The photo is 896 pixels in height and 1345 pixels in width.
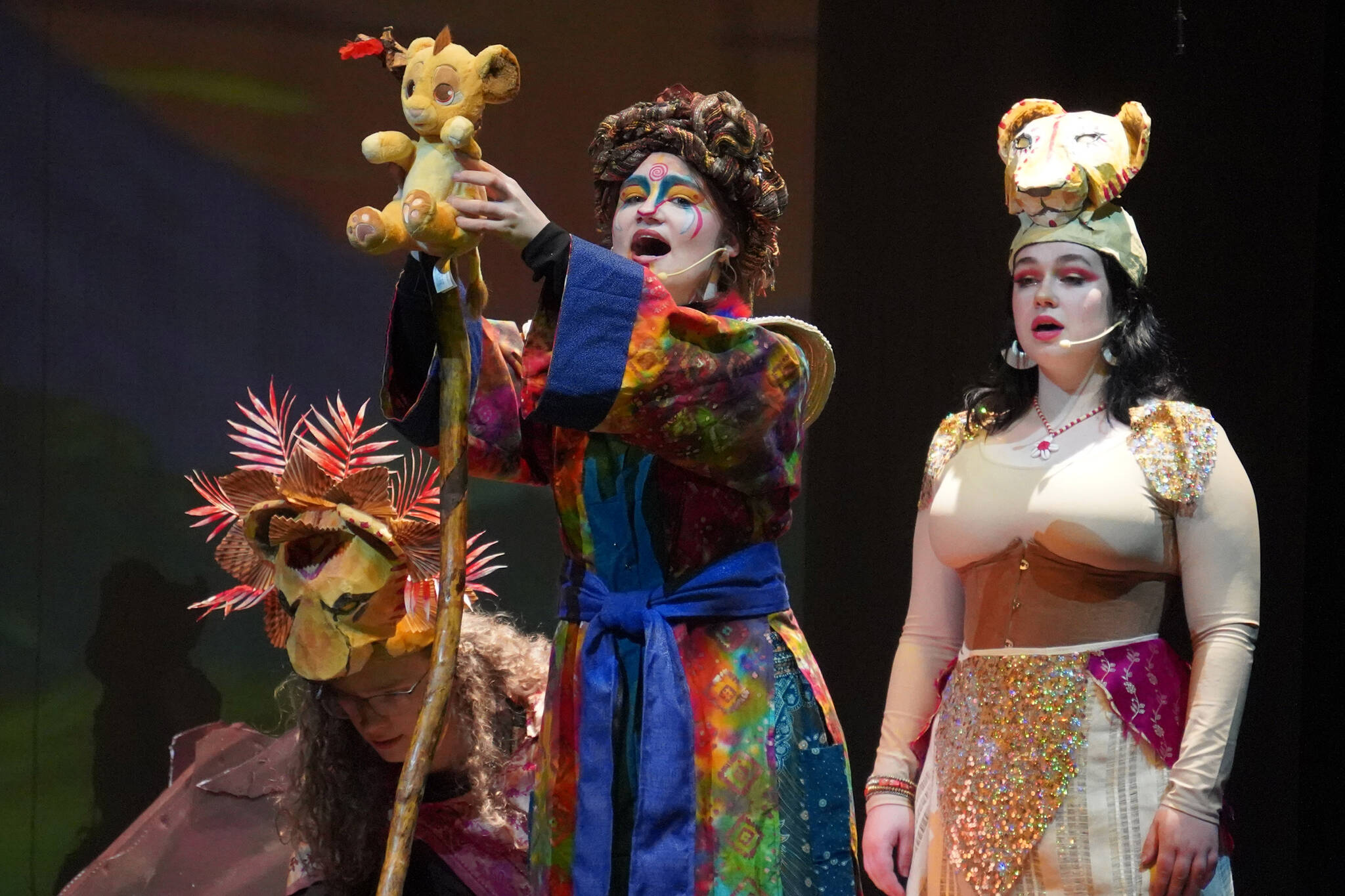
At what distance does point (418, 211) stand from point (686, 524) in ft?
1.57

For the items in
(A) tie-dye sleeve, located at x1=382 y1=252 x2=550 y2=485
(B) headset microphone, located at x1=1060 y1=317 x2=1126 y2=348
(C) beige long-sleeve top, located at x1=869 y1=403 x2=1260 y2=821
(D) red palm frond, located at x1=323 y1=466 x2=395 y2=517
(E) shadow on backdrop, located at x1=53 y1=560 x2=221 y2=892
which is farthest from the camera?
(E) shadow on backdrop, located at x1=53 y1=560 x2=221 y2=892

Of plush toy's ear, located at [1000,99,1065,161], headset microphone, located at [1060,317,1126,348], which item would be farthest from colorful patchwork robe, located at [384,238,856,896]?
plush toy's ear, located at [1000,99,1065,161]

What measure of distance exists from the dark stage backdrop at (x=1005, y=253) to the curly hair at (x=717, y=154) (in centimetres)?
71

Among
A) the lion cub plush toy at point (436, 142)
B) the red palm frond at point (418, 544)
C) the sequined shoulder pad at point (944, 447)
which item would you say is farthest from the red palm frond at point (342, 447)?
the sequined shoulder pad at point (944, 447)

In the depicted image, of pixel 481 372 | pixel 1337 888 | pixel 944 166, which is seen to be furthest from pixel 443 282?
pixel 1337 888

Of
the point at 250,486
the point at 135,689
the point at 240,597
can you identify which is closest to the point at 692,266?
the point at 250,486

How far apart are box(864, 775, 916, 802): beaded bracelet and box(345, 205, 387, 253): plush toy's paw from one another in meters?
1.02

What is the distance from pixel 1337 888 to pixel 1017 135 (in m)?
1.26

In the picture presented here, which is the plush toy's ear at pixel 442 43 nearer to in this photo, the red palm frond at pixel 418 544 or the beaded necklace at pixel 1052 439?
the red palm frond at pixel 418 544

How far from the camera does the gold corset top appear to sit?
1.89m

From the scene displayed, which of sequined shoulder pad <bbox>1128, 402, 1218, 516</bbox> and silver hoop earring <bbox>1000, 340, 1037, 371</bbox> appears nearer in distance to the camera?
sequined shoulder pad <bbox>1128, 402, 1218, 516</bbox>

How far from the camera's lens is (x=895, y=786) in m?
2.03

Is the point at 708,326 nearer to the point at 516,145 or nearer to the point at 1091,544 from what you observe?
the point at 1091,544

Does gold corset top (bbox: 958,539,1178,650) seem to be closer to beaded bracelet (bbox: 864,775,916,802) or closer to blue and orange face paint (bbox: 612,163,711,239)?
beaded bracelet (bbox: 864,775,916,802)
